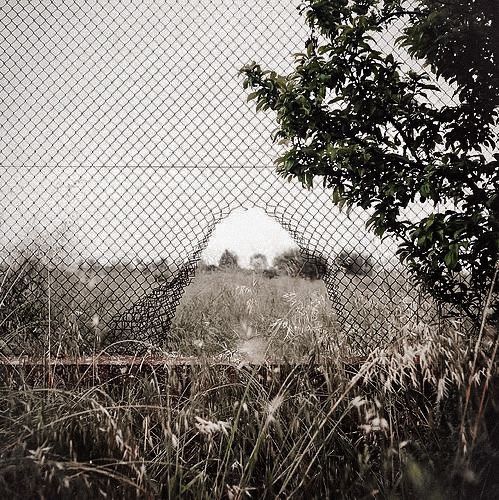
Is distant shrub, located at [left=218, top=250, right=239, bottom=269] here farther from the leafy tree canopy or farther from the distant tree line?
the leafy tree canopy

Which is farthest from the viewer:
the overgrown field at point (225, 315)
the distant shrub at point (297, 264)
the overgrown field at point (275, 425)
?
the distant shrub at point (297, 264)

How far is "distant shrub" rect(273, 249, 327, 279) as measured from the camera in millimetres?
2448

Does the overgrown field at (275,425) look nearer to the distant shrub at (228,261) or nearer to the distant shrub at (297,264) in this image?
the distant shrub at (297,264)

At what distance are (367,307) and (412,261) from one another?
424mm

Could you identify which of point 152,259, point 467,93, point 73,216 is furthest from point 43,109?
point 467,93

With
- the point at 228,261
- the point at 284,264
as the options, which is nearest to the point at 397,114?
the point at 284,264

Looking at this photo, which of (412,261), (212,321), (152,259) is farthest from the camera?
(212,321)

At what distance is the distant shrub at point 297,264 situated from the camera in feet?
8.03

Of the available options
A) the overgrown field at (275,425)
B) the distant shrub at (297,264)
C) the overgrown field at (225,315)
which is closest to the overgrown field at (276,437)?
the overgrown field at (275,425)

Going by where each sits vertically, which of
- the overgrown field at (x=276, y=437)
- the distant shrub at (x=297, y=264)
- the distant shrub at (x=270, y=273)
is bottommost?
the overgrown field at (x=276, y=437)

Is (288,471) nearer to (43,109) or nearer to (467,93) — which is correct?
(467,93)

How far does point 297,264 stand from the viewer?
4.13 meters

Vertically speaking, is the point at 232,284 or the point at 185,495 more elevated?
the point at 232,284

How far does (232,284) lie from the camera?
3857 mm
